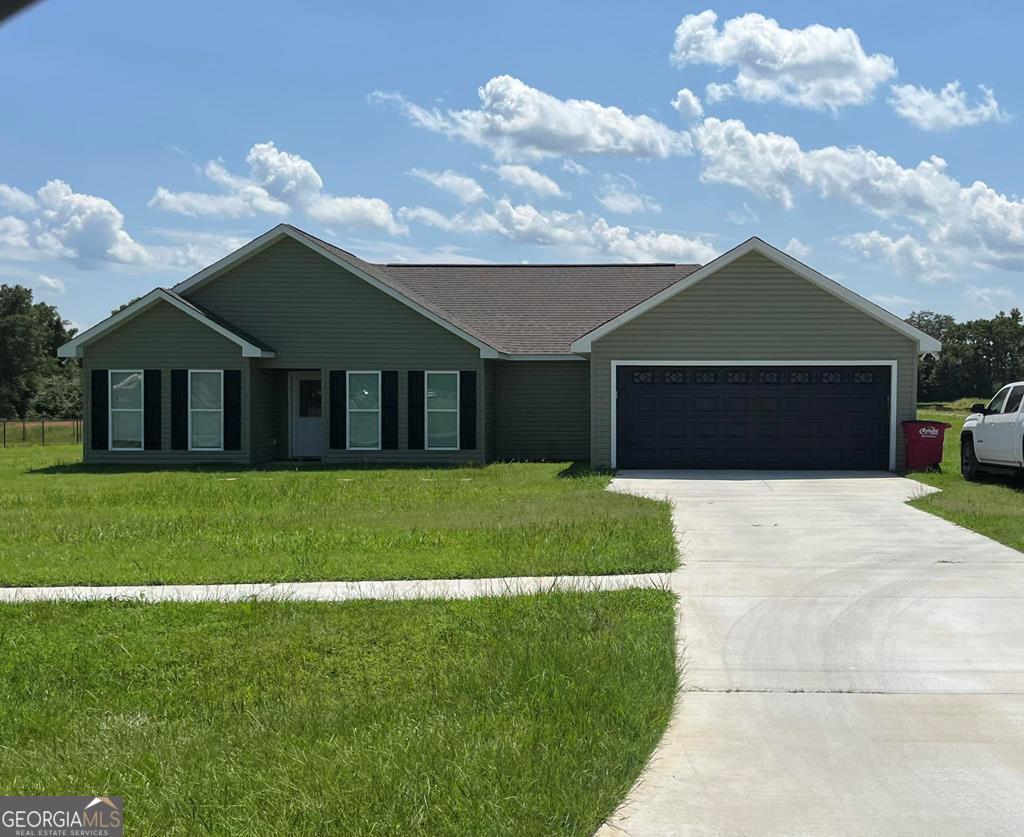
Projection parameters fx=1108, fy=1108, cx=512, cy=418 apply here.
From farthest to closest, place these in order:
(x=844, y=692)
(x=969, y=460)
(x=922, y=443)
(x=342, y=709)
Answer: (x=922, y=443)
(x=969, y=460)
(x=844, y=692)
(x=342, y=709)

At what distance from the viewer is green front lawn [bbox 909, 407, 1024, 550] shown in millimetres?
13930

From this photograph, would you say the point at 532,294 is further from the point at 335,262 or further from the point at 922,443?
the point at 922,443

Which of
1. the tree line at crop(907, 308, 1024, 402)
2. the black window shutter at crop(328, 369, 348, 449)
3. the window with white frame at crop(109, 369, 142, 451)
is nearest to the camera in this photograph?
the window with white frame at crop(109, 369, 142, 451)

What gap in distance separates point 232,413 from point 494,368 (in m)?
6.39

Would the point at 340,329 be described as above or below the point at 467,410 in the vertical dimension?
above

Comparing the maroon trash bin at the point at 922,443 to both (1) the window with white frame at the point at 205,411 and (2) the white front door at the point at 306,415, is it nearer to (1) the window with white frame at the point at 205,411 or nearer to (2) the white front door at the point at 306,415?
(2) the white front door at the point at 306,415

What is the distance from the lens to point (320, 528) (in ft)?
45.9

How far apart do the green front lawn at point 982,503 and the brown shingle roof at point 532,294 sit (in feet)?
31.8

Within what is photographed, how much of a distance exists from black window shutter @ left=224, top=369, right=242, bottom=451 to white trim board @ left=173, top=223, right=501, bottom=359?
2651 millimetres

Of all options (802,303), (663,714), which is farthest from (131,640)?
(802,303)

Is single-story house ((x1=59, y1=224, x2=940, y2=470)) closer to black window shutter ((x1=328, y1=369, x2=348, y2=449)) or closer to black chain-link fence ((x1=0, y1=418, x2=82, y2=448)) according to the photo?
black window shutter ((x1=328, y1=369, x2=348, y2=449))

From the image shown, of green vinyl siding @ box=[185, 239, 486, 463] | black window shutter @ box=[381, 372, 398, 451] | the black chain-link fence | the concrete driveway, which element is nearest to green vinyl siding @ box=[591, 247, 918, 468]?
green vinyl siding @ box=[185, 239, 486, 463]

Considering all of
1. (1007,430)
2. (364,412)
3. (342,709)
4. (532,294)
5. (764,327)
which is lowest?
(342,709)

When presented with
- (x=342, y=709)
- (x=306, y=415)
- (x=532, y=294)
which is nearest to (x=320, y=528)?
(x=342, y=709)
